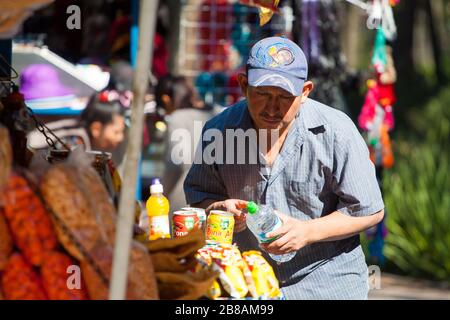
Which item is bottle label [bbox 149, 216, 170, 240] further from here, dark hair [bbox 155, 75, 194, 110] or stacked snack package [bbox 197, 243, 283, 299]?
dark hair [bbox 155, 75, 194, 110]

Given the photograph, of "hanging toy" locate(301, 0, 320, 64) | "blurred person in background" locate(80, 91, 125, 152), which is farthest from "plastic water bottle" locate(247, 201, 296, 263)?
"hanging toy" locate(301, 0, 320, 64)

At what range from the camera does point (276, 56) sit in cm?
398

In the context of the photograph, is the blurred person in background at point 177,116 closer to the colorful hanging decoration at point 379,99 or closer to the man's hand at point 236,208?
the colorful hanging decoration at point 379,99

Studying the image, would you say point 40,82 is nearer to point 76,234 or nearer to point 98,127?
point 98,127

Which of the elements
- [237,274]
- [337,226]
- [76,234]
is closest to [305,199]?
[337,226]

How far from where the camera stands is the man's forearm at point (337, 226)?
3.91 metres

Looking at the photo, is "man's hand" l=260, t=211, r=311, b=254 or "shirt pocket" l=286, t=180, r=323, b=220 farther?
"shirt pocket" l=286, t=180, r=323, b=220

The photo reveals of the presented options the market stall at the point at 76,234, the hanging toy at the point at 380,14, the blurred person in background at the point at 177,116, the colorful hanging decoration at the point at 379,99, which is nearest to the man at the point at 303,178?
the market stall at the point at 76,234

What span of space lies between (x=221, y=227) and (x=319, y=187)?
1.53 ft

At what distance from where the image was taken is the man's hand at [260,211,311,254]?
3.82m

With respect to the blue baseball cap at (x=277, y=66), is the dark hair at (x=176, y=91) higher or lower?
lower

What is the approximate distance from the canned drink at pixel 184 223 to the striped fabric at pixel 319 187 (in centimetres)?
41

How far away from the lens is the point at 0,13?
10.5ft

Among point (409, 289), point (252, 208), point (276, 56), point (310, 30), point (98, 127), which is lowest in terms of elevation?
point (409, 289)
